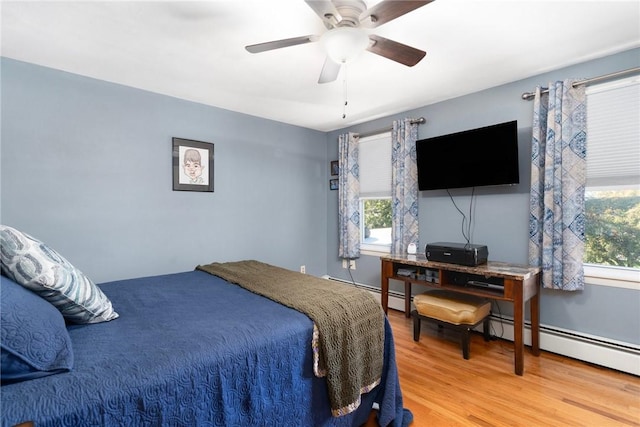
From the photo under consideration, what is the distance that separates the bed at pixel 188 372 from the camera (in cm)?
86

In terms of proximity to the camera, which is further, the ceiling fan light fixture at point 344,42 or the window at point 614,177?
the window at point 614,177

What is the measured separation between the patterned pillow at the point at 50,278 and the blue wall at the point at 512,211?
295cm

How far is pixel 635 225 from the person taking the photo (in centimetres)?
220

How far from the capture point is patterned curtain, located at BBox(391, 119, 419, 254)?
3316 millimetres

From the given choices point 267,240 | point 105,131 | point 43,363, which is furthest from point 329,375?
point 105,131

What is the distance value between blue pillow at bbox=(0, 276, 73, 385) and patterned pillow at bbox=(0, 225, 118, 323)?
0.07 meters

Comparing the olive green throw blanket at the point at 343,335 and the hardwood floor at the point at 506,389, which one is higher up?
the olive green throw blanket at the point at 343,335

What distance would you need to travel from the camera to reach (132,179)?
9.18 ft

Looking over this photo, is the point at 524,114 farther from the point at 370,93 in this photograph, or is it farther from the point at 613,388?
the point at 613,388

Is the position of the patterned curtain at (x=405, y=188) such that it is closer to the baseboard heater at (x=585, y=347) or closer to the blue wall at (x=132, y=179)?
the baseboard heater at (x=585, y=347)

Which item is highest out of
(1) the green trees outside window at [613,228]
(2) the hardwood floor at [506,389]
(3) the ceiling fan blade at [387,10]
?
(3) the ceiling fan blade at [387,10]

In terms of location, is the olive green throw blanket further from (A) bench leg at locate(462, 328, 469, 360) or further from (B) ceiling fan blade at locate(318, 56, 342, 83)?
(B) ceiling fan blade at locate(318, 56, 342, 83)

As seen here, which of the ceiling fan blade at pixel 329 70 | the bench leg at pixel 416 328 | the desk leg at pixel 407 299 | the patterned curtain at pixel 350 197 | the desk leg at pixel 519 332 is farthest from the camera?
the patterned curtain at pixel 350 197

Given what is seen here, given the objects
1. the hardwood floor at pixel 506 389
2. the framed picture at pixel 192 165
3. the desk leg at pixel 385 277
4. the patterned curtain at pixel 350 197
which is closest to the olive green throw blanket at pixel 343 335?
the hardwood floor at pixel 506 389
